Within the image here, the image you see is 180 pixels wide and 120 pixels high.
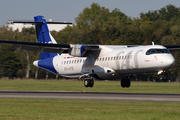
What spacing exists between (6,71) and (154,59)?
50.8 m

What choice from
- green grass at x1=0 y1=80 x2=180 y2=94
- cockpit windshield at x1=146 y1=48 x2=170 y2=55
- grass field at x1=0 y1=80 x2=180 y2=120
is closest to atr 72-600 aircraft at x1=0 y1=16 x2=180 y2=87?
cockpit windshield at x1=146 y1=48 x2=170 y2=55

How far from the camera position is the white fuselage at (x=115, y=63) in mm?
27828

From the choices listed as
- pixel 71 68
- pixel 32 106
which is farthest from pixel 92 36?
pixel 32 106

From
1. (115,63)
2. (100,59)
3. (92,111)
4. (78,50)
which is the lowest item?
(92,111)

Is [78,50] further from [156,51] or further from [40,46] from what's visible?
[156,51]

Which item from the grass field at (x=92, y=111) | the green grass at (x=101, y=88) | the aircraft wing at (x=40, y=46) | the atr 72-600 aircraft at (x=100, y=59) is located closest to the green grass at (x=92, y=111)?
the grass field at (x=92, y=111)

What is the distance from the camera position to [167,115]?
14.8m

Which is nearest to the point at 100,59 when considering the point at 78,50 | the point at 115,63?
the point at 78,50

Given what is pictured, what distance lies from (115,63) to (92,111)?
1519 centimetres

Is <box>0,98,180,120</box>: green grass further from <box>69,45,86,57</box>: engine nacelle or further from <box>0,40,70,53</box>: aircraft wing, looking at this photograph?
<box>69,45,86,57</box>: engine nacelle

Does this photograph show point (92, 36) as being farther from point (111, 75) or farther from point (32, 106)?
point (32, 106)

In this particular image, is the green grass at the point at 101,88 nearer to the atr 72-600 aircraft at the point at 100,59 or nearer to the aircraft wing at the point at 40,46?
the atr 72-600 aircraft at the point at 100,59

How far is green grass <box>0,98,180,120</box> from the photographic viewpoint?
46.0 feet

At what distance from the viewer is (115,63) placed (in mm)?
30547
